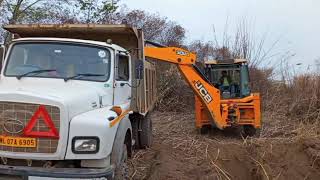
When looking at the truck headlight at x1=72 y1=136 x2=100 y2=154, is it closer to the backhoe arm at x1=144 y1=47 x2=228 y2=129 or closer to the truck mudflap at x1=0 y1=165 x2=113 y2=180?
the truck mudflap at x1=0 y1=165 x2=113 y2=180

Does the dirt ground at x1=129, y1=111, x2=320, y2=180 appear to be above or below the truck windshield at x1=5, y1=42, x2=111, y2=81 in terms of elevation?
below

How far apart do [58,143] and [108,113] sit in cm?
91

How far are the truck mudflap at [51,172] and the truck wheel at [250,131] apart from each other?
7935 mm

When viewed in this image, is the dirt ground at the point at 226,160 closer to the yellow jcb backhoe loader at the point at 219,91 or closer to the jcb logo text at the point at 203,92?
the yellow jcb backhoe loader at the point at 219,91

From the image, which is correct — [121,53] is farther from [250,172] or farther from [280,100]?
[280,100]

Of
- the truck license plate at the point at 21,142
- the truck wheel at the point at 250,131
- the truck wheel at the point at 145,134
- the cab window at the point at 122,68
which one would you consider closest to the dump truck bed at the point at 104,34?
the cab window at the point at 122,68

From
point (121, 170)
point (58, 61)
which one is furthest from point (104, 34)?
point (121, 170)

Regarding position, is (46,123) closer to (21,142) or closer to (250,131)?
(21,142)

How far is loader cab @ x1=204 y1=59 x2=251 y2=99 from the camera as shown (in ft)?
43.5

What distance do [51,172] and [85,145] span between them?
1.73 feet

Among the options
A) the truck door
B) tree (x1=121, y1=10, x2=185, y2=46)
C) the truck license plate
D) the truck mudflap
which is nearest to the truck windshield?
the truck door

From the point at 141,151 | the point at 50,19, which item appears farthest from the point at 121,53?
the point at 50,19

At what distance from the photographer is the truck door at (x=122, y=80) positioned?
23.9 feet

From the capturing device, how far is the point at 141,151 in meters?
10.1
